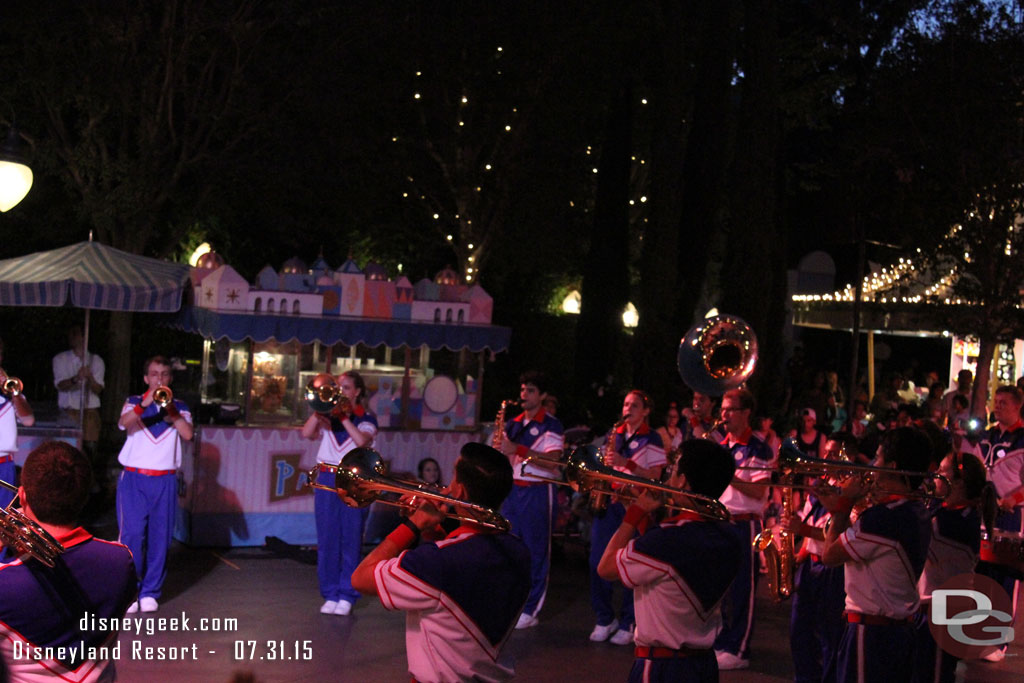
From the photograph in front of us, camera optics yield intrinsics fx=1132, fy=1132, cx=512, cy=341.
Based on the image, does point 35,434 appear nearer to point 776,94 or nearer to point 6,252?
point 6,252

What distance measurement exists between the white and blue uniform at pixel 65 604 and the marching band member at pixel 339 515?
479 cm

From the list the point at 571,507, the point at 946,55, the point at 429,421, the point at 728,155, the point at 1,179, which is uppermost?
the point at 946,55

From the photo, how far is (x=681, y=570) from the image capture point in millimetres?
4258

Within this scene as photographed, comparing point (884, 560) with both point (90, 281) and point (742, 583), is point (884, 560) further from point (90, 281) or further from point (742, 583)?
point (90, 281)

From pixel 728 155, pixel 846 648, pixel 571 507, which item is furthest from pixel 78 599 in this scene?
pixel 728 155

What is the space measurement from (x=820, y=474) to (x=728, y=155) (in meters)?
12.5

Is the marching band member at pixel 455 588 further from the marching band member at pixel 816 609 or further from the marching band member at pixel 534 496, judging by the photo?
the marching band member at pixel 534 496

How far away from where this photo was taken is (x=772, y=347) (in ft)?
62.9

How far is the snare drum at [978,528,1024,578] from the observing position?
23.2 ft

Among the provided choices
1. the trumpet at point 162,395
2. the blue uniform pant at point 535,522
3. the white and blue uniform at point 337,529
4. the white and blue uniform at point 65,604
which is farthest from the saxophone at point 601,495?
the trumpet at point 162,395

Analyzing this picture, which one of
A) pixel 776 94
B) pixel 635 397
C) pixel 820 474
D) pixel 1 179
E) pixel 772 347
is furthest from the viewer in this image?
pixel 772 347

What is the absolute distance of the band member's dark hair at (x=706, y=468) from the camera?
171 inches

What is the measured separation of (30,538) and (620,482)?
2.31m

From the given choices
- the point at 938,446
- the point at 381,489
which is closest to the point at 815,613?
the point at 938,446
